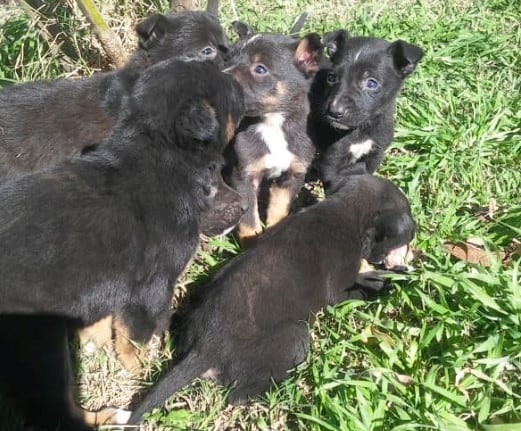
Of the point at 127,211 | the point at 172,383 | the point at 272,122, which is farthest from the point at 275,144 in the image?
the point at 172,383

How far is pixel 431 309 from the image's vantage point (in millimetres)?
3949

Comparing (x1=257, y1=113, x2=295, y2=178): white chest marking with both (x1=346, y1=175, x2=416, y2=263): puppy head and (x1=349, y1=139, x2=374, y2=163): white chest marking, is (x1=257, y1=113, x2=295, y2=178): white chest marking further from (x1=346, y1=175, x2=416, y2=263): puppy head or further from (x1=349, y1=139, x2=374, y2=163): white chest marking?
(x1=346, y1=175, x2=416, y2=263): puppy head

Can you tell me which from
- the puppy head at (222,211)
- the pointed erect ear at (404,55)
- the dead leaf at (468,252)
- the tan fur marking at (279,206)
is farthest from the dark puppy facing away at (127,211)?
the dead leaf at (468,252)

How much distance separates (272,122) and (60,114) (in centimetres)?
A: 163

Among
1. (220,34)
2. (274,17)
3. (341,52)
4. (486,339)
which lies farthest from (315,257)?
(274,17)

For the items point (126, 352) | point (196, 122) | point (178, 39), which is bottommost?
point (126, 352)

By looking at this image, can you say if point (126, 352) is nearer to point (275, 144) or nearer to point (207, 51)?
point (275, 144)

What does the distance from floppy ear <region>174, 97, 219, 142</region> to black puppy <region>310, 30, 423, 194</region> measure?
129 cm

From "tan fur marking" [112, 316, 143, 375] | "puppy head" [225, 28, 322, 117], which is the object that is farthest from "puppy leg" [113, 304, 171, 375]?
"puppy head" [225, 28, 322, 117]

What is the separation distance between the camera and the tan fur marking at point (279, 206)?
5312 millimetres

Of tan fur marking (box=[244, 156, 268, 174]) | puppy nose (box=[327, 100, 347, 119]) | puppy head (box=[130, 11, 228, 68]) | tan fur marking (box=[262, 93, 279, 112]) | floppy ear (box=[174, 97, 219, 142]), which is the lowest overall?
tan fur marking (box=[244, 156, 268, 174])

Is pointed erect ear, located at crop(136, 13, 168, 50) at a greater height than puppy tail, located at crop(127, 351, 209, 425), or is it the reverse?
pointed erect ear, located at crop(136, 13, 168, 50)

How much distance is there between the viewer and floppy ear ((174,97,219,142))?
384 cm

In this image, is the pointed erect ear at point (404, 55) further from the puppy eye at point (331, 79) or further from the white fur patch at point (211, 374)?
the white fur patch at point (211, 374)
